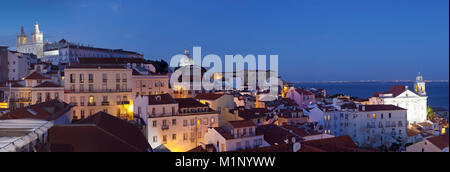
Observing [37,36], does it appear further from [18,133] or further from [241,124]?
[18,133]

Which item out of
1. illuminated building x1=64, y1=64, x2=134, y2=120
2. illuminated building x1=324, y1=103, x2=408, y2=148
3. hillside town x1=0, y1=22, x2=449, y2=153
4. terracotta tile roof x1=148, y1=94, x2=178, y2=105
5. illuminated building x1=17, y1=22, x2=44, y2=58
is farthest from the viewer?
illuminated building x1=17, y1=22, x2=44, y2=58

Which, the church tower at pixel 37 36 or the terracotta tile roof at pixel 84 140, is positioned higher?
the church tower at pixel 37 36

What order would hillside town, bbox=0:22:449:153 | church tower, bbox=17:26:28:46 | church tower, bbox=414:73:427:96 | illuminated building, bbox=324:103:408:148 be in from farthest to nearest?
1. church tower, bbox=17:26:28:46
2. church tower, bbox=414:73:427:96
3. illuminated building, bbox=324:103:408:148
4. hillside town, bbox=0:22:449:153


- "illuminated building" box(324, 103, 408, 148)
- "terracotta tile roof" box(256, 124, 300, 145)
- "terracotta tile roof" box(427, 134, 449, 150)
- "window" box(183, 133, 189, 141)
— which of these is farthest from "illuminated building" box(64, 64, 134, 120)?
"terracotta tile roof" box(427, 134, 449, 150)

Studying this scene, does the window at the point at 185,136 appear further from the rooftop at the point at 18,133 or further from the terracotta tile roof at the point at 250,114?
the rooftop at the point at 18,133

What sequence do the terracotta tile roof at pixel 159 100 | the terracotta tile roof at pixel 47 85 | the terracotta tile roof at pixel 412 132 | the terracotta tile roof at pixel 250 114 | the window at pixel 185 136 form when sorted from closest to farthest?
1. the terracotta tile roof at pixel 159 100
2. the window at pixel 185 136
3. the terracotta tile roof at pixel 47 85
4. the terracotta tile roof at pixel 250 114
5. the terracotta tile roof at pixel 412 132

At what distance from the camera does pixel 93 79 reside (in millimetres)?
30312

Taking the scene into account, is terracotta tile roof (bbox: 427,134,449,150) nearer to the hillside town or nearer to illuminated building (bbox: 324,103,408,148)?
the hillside town

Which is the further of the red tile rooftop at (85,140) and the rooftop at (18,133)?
the red tile rooftop at (85,140)

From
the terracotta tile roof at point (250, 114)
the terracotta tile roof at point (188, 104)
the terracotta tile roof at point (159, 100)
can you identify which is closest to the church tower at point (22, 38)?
the terracotta tile roof at point (188, 104)

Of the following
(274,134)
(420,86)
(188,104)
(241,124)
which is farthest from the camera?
(420,86)

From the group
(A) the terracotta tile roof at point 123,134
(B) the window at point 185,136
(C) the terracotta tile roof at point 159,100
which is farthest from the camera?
(B) the window at point 185,136

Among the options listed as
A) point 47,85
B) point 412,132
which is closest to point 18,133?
point 47,85
